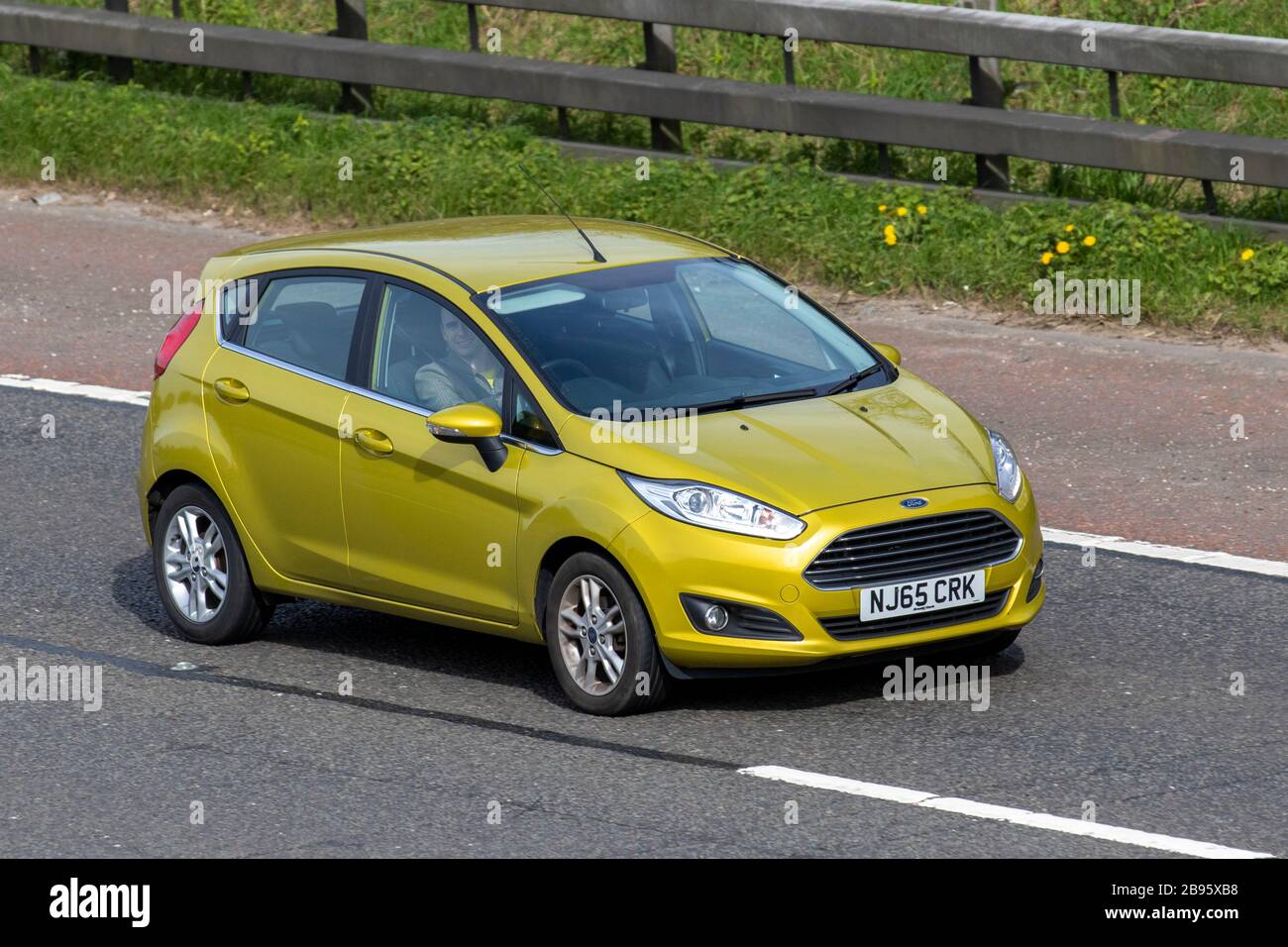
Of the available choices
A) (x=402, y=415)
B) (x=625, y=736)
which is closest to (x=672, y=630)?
(x=625, y=736)

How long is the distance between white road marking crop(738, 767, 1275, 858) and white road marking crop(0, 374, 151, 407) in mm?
6309

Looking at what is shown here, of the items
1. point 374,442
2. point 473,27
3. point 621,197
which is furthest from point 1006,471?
point 473,27

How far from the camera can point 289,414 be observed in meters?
8.88

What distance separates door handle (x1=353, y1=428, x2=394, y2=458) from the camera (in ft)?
27.9

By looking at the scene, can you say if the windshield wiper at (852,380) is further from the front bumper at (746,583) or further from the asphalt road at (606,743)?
the asphalt road at (606,743)

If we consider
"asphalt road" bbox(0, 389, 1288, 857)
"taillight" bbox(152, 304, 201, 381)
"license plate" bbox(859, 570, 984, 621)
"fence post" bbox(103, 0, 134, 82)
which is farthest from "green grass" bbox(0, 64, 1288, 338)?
"license plate" bbox(859, 570, 984, 621)

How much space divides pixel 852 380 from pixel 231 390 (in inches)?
96.0

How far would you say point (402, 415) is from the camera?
8531 millimetres

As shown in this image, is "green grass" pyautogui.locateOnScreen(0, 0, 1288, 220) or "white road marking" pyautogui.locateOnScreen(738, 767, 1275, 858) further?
"green grass" pyautogui.locateOnScreen(0, 0, 1288, 220)

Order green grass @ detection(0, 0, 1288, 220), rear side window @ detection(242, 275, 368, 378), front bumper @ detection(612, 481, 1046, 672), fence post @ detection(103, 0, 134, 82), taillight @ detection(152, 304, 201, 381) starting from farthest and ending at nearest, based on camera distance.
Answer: fence post @ detection(103, 0, 134, 82)
green grass @ detection(0, 0, 1288, 220)
taillight @ detection(152, 304, 201, 381)
rear side window @ detection(242, 275, 368, 378)
front bumper @ detection(612, 481, 1046, 672)

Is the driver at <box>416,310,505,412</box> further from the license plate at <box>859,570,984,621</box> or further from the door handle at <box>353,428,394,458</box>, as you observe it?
the license plate at <box>859,570,984,621</box>

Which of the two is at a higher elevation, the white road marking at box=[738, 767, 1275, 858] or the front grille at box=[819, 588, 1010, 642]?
the front grille at box=[819, 588, 1010, 642]

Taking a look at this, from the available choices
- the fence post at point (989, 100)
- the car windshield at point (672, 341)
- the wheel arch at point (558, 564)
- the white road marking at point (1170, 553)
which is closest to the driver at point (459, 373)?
the car windshield at point (672, 341)

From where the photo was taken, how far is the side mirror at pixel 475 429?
26.6 ft
